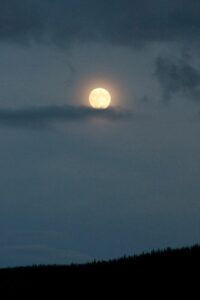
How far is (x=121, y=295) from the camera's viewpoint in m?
31.0

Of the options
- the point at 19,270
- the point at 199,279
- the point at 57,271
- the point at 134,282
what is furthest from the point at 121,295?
the point at 19,270

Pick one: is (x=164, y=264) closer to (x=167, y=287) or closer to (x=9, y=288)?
(x=167, y=287)

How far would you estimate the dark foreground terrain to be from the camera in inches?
1182

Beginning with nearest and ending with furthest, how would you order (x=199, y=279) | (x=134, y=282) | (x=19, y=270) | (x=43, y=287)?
1. (x=199, y=279)
2. (x=134, y=282)
3. (x=43, y=287)
4. (x=19, y=270)

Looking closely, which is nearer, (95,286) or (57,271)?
(95,286)

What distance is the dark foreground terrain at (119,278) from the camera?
30031mm

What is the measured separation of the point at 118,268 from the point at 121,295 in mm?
2395

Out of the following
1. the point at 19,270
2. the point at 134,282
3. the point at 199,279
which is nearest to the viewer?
the point at 199,279

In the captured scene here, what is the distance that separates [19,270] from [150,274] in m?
8.38

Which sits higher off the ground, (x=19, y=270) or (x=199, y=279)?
(x=19, y=270)

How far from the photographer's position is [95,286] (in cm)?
3266

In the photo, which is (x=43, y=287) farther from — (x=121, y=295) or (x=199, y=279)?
(x=199, y=279)

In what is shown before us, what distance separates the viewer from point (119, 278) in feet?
106

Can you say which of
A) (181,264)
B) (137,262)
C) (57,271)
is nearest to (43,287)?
(57,271)
